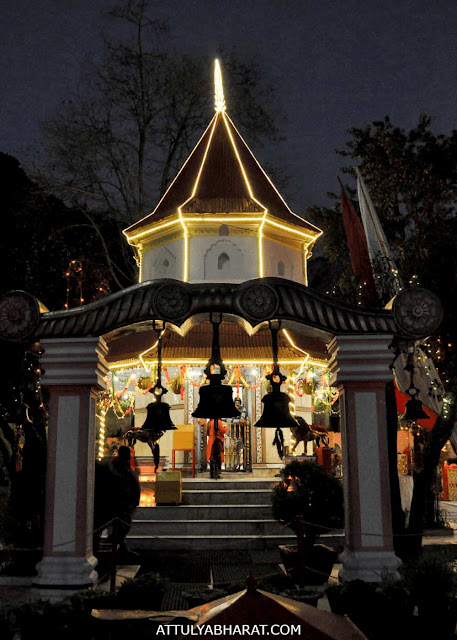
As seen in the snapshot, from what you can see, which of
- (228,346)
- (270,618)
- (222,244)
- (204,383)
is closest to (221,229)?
(222,244)

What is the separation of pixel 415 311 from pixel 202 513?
320 inches

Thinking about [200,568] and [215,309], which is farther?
[200,568]

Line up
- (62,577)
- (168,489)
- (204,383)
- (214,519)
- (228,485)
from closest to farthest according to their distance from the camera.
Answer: (62,577) → (214,519) → (168,489) → (204,383) → (228,485)

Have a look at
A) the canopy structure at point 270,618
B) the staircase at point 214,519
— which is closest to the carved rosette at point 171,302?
the canopy structure at point 270,618

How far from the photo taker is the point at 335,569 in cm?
1105

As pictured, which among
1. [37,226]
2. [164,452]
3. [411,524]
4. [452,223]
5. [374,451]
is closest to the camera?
[374,451]

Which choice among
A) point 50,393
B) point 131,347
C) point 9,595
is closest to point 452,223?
point 131,347

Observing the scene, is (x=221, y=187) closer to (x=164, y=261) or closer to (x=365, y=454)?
(x=164, y=261)

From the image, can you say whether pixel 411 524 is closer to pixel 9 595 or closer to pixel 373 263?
pixel 373 263

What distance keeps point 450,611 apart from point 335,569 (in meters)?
4.77

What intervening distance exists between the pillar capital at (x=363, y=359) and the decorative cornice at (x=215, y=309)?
122 millimetres

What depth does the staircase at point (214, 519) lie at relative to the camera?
13.8 meters

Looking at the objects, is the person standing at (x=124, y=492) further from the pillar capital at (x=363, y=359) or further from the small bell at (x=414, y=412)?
the small bell at (x=414, y=412)

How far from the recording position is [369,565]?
842 centimetres
